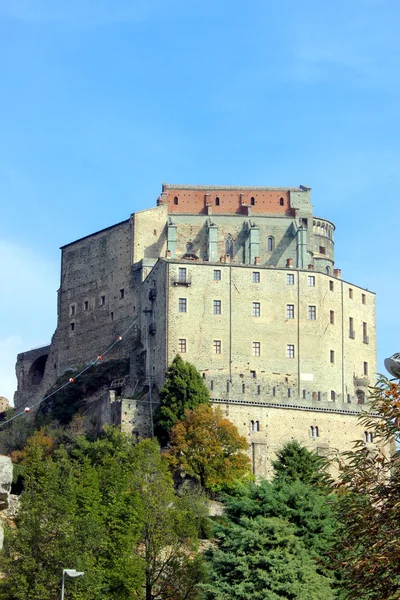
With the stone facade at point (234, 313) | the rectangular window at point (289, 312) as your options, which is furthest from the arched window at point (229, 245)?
the rectangular window at point (289, 312)

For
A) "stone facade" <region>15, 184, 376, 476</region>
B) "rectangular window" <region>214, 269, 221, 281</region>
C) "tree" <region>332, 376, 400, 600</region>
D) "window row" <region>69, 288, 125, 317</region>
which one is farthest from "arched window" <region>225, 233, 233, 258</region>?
"tree" <region>332, 376, 400, 600</region>

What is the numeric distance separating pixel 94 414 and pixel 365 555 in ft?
199

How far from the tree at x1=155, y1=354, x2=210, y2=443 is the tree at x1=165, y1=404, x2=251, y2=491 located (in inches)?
52.5

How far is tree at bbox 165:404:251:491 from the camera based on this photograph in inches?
2702

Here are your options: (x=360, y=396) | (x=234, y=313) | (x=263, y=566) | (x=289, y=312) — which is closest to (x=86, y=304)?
(x=234, y=313)

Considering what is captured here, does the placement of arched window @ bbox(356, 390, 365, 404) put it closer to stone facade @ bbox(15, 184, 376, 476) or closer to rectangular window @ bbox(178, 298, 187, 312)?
stone facade @ bbox(15, 184, 376, 476)

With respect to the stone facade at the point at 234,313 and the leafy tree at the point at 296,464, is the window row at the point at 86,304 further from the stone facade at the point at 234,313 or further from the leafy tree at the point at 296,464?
the leafy tree at the point at 296,464

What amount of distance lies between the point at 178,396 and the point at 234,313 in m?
8.57

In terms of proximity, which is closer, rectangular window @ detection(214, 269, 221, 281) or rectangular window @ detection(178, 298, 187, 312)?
rectangular window @ detection(178, 298, 187, 312)

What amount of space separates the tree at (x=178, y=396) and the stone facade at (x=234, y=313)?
4.40 feet

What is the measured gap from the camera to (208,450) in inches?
2721

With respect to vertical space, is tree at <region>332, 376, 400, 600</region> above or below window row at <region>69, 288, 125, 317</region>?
below

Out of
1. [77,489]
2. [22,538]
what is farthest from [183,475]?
[22,538]

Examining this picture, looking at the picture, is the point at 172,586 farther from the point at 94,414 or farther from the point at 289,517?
the point at 94,414
